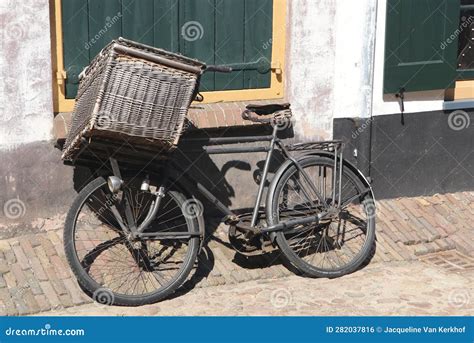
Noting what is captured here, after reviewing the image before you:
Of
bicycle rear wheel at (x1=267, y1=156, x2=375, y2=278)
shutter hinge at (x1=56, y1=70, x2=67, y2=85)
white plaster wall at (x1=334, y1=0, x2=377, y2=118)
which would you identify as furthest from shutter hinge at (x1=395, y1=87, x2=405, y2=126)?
shutter hinge at (x1=56, y1=70, x2=67, y2=85)

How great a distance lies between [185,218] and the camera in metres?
6.88

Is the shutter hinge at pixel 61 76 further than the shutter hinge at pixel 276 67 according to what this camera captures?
No

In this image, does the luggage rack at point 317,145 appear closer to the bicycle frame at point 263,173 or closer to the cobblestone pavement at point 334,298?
the bicycle frame at point 263,173

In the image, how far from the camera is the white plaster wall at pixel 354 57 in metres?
8.00

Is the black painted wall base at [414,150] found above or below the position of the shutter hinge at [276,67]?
below

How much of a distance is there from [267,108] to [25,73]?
5.89ft

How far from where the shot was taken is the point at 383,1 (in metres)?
8.09

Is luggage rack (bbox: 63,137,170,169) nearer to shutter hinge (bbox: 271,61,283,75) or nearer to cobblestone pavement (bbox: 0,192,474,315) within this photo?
cobblestone pavement (bbox: 0,192,474,315)

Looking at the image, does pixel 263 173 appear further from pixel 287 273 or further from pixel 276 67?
pixel 276 67

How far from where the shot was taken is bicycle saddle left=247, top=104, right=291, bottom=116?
24.0 feet

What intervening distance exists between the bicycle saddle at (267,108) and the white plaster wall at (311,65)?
24.3 inches

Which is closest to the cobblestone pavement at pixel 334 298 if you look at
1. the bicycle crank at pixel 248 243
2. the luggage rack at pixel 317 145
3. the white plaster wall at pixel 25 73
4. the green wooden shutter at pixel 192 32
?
the bicycle crank at pixel 248 243

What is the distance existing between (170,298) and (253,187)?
1409 mm

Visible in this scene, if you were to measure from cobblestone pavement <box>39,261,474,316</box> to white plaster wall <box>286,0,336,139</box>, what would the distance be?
136 centimetres
